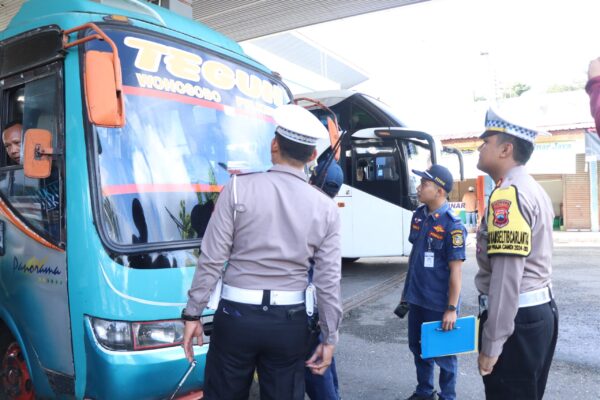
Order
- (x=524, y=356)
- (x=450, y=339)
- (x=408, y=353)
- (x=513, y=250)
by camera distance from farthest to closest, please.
A: 1. (x=408, y=353)
2. (x=450, y=339)
3. (x=524, y=356)
4. (x=513, y=250)

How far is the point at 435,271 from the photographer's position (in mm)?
3754

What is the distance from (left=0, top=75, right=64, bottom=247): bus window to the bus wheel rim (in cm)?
91

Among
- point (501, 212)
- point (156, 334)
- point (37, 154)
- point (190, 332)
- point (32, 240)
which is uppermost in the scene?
point (37, 154)

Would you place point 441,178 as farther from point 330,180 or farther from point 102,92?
point 102,92

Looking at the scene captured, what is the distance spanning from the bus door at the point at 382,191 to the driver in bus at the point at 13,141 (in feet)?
22.6

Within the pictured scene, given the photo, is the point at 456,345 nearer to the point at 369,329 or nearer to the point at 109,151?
the point at 109,151

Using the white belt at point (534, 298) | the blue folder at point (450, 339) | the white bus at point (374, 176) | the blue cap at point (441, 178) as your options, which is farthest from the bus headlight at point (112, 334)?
the white bus at point (374, 176)

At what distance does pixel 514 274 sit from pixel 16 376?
3.17 meters

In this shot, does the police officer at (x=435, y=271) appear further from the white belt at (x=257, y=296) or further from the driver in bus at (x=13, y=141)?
the driver in bus at (x=13, y=141)

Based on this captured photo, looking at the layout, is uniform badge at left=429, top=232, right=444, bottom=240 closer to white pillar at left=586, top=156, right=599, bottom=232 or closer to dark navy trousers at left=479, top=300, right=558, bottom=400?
dark navy trousers at left=479, top=300, right=558, bottom=400

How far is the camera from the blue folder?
3.21 m

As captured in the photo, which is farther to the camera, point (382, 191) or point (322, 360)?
point (382, 191)

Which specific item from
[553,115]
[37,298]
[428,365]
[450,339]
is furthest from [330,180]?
[553,115]

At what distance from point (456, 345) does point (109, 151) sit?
247cm
